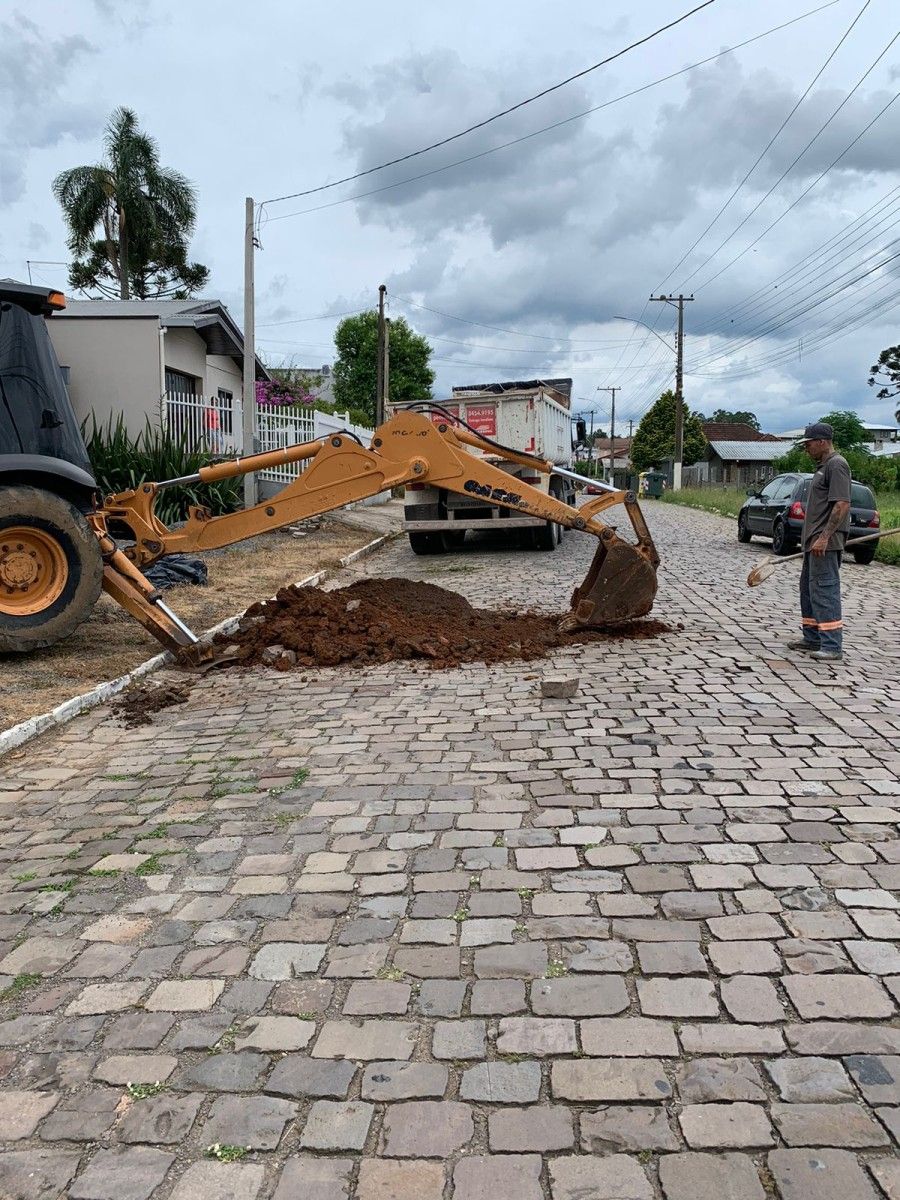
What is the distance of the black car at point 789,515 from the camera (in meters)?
15.8

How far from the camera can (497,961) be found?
3250mm

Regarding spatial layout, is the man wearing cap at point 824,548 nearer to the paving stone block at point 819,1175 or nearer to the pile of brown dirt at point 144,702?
the pile of brown dirt at point 144,702

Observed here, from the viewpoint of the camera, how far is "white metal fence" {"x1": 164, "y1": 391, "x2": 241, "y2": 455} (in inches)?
767

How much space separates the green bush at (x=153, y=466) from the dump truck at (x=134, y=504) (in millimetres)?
7053

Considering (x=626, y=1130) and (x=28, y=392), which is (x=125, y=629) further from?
(x=626, y=1130)

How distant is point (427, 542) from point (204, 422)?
699 centimetres

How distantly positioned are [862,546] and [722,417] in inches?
5086

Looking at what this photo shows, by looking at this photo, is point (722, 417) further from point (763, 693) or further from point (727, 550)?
point (763, 693)

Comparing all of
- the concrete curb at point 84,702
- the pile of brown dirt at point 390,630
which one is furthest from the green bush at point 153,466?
the concrete curb at point 84,702

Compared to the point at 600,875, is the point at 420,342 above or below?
above

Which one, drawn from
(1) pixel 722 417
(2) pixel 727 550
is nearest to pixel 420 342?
(2) pixel 727 550

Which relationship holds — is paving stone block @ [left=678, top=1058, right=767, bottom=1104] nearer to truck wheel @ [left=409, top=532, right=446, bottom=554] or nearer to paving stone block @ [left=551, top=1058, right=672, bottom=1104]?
paving stone block @ [left=551, top=1058, right=672, bottom=1104]

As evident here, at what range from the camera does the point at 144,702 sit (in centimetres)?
673

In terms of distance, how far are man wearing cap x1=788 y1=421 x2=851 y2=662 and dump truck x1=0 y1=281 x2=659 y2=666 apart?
1337 mm
